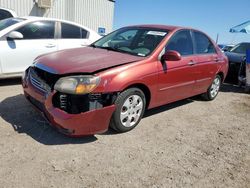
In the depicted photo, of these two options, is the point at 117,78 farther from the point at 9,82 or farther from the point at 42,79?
the point at 9,82

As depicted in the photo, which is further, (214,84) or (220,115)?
(214,84)

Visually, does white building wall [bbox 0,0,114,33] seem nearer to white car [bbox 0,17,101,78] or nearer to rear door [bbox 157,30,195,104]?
white car [bbox 0,17,101,78]

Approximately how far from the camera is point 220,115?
18.0 ft

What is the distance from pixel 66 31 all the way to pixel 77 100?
3.84 m

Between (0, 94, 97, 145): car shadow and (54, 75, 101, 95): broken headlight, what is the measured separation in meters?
0.69

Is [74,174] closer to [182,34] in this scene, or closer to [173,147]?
[173,147]

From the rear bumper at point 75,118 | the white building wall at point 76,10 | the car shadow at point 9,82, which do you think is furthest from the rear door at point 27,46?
the white building wall at point 76,10

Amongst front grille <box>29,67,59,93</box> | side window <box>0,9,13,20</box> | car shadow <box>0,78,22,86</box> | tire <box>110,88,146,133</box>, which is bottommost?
car shadow <box>0,78,22,86</box>

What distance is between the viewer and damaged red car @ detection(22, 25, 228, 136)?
137 inches

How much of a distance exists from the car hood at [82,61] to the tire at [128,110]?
445mm

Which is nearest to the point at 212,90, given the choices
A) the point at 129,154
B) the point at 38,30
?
the point at 129,154

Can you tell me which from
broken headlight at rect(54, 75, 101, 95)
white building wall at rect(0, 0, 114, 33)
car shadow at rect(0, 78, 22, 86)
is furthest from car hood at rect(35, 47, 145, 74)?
white building wall at rect(0, 0, 114, 33)

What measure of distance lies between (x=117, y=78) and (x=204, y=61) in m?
2.50

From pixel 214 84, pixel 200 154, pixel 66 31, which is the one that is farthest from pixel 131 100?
pixel 66 31
